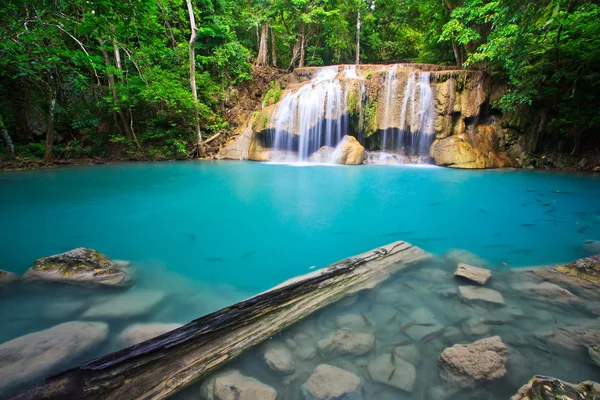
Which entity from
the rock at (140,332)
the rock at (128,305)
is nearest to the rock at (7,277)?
the rock at (128,305)

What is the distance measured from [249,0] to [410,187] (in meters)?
19.5

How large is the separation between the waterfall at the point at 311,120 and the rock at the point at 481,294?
36.7 feet

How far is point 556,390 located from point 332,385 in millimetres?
1010

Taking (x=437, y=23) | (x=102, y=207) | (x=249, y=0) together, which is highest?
(x=249, y=0)

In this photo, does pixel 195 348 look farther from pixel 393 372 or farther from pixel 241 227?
pixel 241 227

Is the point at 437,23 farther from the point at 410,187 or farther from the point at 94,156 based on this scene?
the point at 94,156

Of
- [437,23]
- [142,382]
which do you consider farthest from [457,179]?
[437,23]

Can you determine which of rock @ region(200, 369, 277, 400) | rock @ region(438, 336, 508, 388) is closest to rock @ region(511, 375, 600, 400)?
rock @ region(438, 336, 508, 388)

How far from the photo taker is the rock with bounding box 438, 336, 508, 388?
1.49 meters

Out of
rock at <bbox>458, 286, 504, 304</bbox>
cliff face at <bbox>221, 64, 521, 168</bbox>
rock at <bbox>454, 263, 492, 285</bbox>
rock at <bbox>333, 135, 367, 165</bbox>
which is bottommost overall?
rock at <bbox>458, 286, 504, 304</bbox>

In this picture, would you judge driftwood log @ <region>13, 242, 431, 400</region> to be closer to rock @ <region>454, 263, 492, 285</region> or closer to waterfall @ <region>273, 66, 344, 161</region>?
rock @ <region>454, 263, 492, 285</region>

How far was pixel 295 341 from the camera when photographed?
5.90 feet

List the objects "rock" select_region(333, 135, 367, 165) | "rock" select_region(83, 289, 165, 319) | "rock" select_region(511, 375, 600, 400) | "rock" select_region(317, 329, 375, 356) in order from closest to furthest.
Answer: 1. "rock" select_region(511, 375, 600, 400)
2. "rock" select_region(317, 329, 375, 356)
3. "rock" select_region(83, 289, 165, 319)
4. "rock" select_region(333, 135, 367, 165)

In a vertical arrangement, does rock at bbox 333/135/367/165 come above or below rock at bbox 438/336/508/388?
above
